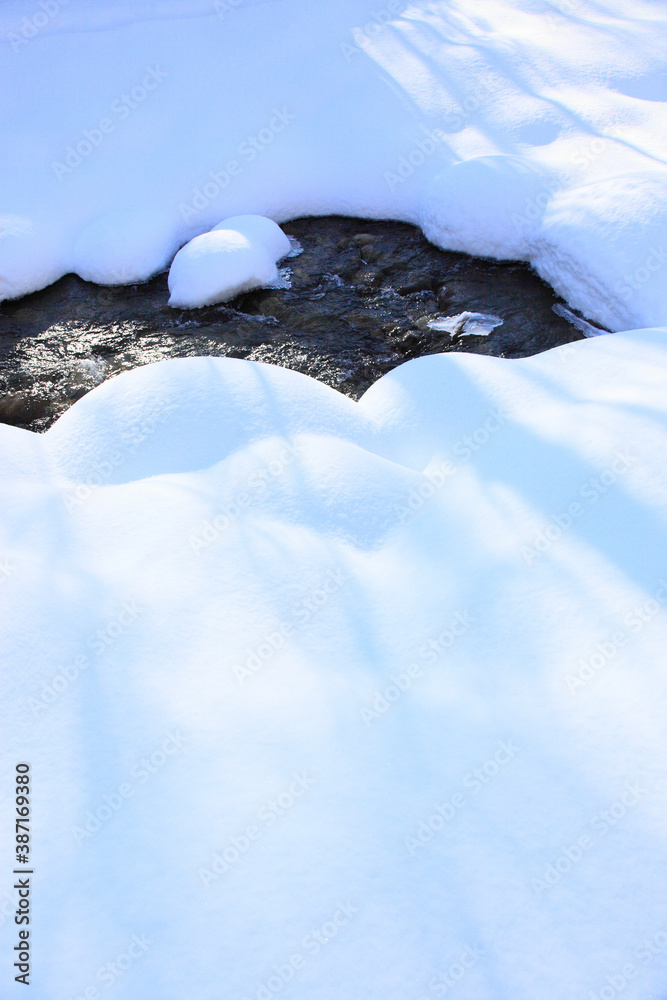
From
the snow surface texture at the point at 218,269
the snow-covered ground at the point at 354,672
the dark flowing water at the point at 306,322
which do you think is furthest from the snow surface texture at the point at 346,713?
the snow surface texture at the point at 218,269

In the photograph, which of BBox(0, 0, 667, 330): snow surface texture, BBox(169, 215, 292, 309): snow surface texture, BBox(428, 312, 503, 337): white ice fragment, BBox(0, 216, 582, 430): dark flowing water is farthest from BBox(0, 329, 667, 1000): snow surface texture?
BBox(0, 0, 667, 330): snow surface texture

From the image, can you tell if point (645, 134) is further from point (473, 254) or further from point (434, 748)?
point (434, 748)

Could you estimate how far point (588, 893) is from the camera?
157 cm

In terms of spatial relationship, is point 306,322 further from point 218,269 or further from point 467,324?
point 467,324

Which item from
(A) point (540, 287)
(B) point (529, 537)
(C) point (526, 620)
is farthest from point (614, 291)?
(C) point (526, 620)

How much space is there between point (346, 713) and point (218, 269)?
12.6ft

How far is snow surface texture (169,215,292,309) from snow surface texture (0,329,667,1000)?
2333mm

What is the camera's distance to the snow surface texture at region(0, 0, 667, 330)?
4930 millimetres

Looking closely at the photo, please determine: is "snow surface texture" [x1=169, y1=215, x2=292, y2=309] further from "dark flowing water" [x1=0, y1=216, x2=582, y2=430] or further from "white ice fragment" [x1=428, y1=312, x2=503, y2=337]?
"white ice fragment" [x1=428, y1=312, x2=503, y2=337]

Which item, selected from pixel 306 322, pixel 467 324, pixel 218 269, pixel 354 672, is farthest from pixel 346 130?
pixel 354 672

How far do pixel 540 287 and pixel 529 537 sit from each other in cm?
313

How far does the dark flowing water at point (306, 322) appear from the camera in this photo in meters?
4.38

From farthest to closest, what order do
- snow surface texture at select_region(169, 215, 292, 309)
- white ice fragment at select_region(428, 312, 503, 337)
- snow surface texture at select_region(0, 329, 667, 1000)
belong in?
snow surface texture at select_region(169, 215, 292, 309) < white ice fragment at select_region(428, 312, 503, 337) < snow surface texture at select_region(0, 329, 667, 1000)

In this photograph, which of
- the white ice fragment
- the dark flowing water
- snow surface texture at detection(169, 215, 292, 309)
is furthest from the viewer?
snow surface texture at detection(169, 215, 292, 309)
